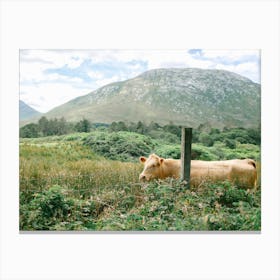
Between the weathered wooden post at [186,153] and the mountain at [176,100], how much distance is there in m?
0.12

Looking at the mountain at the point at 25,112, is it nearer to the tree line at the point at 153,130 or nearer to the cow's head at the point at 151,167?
the tree line at the point at 153,130

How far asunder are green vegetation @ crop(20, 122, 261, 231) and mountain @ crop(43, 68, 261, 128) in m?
0.14

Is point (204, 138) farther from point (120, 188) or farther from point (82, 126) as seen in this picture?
point (82, 126)

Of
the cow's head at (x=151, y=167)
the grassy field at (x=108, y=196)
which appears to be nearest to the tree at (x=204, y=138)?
the grassy field at (x=108, y=196)

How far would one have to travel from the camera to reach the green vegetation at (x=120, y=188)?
670 cm

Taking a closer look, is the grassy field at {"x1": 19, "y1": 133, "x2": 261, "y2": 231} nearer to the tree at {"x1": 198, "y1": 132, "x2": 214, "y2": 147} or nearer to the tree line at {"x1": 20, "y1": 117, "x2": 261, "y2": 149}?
the tree line at {"x1": 20, "y1": 117, "x2": 261, "y2": 149}

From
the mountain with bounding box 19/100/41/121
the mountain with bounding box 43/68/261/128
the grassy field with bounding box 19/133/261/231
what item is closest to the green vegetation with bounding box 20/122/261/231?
the grassy field with bounding box 19/133/261/231

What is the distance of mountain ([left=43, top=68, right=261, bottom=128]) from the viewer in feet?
22.6

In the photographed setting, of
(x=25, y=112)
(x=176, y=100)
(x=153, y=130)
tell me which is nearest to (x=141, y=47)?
(x=176, y=100)

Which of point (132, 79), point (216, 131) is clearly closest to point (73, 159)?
point (132, 79)

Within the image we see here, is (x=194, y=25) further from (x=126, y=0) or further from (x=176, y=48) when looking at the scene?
(x=126, y=0)

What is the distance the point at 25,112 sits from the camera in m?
6.79

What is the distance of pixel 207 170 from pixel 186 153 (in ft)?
1.19
